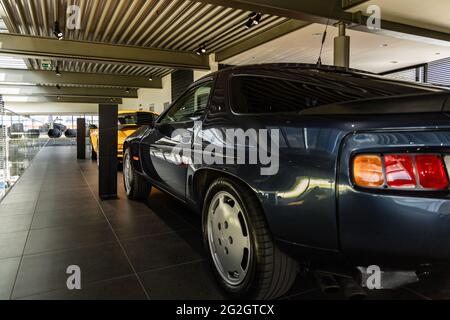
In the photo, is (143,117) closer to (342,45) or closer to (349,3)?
(342,45)

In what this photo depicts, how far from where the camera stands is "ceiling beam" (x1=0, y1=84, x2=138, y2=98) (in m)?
17.8

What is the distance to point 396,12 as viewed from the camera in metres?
6.01

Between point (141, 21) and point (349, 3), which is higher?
point (141, 21)

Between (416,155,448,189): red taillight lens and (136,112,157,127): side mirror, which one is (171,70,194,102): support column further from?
(416,155,448,189): red taillight lens

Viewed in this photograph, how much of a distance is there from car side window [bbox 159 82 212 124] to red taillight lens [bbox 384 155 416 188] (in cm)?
136

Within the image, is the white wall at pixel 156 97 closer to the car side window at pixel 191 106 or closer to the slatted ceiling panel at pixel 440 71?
the slatted ceiling panel at pixel 440 71

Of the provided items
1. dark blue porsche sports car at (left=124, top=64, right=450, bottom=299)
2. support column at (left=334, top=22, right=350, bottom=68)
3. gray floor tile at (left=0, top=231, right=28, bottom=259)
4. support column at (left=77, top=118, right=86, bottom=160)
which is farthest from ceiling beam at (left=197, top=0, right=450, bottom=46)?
support column at (left=77, top=118, right=86, bottom=160)

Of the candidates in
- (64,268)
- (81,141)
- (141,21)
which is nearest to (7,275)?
(64,268)

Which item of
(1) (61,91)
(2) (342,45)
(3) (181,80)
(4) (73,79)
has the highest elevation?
(1) (61,91)

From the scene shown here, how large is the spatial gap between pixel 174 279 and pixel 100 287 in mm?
456

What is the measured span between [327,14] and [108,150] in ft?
14.4

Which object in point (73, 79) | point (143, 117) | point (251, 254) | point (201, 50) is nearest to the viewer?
point (251, 254)

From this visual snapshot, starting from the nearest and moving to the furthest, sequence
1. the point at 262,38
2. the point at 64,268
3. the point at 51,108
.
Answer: the point at 64,268 → the point at 262,38 → the point at 51,108

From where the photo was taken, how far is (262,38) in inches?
320
